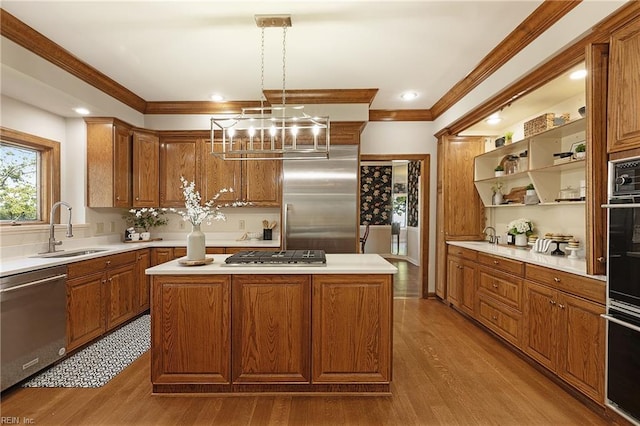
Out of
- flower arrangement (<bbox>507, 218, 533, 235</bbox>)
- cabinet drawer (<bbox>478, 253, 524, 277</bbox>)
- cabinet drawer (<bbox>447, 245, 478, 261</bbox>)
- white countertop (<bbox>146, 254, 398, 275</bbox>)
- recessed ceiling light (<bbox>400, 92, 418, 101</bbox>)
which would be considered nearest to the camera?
white countertop (<bbox>146, 254, 398, 275</bbox>)

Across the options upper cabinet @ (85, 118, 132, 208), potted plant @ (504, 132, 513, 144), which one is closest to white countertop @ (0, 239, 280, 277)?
upper cabinet @ (85, 118, 132, 208)

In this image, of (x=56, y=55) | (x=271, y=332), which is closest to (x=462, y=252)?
(x=271, y=332)

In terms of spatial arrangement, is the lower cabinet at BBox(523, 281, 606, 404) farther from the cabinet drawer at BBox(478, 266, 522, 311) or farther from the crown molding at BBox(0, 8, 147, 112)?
the crown molding at BBox(0, 8, 147, 112)

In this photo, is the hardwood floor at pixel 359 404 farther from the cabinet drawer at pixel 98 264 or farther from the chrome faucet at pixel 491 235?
the chrome faucet at pixel 491 235

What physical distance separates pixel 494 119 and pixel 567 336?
2.57 meters

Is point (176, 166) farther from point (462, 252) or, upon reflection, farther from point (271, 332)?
point (462, 252)

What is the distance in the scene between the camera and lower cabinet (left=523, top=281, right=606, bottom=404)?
2.11 m

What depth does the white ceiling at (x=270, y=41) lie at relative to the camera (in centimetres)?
245

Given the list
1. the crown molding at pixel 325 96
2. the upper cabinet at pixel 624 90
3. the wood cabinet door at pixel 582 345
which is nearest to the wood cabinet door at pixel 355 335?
the wood cabinet door at pixel 582 345

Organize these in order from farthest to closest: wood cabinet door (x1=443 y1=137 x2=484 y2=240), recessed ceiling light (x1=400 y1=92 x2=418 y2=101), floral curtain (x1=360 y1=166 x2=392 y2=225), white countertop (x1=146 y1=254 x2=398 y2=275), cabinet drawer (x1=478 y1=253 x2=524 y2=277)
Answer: floral curtain (x1=360 y1=166 x2=392 y2=225)
wood cabinet door (x1=443 y1=137 x2=484 y2=240)
recessed ceiling light (x1=400 y1=92 x2=418 y2=101)
cabinet drawer (x1=478 y1=253 x2=524 y2=277)
white countertop (x1=146 y1=254 x2=398 y2=275)

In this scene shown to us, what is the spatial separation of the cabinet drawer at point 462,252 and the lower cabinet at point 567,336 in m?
1.00

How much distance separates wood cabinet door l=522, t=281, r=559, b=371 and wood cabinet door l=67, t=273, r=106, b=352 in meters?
4.02

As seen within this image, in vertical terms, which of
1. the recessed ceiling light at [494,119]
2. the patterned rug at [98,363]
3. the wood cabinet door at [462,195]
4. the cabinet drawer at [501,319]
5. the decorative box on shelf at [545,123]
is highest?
the recessed ceiling light at [494,119]

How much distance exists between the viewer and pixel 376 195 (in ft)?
30.3
